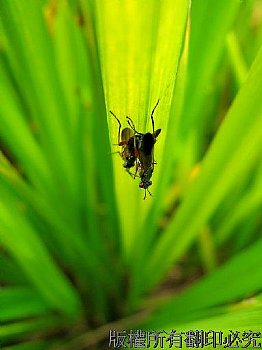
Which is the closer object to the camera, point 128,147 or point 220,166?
point 128,147

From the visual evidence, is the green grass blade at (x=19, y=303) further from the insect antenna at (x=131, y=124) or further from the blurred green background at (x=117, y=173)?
the insect antenna at (x=131, y=124)

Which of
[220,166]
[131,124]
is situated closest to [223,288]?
[220,166]

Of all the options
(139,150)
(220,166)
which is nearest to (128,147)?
(139,150)

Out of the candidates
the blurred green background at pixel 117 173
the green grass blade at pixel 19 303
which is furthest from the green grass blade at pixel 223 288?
the green grass blade at pixel 19 303

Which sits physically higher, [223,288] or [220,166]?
[220,166]

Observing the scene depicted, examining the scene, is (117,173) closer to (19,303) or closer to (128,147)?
(128,147)

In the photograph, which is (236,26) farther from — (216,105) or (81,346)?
(81,346)

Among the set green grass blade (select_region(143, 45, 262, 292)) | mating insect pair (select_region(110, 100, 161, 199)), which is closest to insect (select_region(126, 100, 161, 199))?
mating insect pair (select_region(110, 100, 161, 199))

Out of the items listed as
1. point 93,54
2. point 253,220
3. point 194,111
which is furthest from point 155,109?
point 253,220
